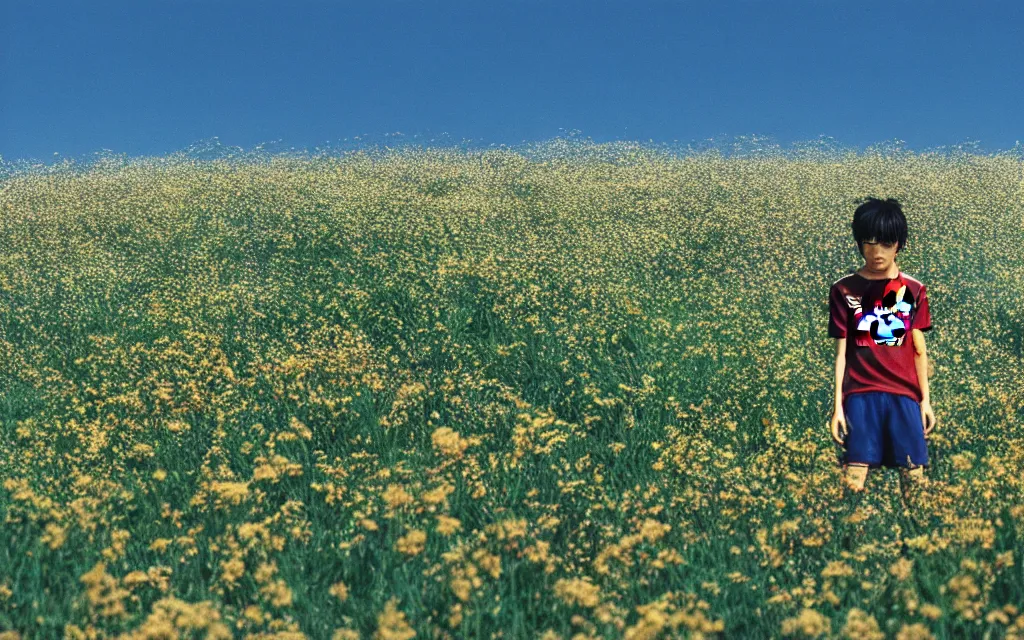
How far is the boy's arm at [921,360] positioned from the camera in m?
5.48

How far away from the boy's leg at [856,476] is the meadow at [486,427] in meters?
0.06

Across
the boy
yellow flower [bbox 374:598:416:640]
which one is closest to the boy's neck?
the boy

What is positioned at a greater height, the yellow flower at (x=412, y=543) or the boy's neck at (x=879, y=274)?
the boy's neck at (x=879, y=274)

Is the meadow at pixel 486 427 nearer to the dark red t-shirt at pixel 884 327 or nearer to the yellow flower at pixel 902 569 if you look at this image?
the yellow flower at pixel 902 569

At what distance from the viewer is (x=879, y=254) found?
536 centimetres

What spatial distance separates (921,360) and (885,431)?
49cm

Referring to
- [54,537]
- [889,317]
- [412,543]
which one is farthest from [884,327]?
[54,537]

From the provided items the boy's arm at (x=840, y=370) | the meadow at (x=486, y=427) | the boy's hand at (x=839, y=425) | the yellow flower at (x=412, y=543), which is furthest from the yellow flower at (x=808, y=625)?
the yellow flower at (x=412, y=543)

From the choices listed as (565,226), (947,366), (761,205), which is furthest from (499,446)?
(761,205)

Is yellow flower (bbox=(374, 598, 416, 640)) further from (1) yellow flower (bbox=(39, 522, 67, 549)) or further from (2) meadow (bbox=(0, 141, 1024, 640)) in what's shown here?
(1) yellow flower (bbox=(39, 522, 67, 549))

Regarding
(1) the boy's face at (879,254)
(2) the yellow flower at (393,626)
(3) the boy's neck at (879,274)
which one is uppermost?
(1) the boy's face at (879,254)

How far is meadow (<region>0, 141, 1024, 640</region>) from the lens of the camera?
15.1ft

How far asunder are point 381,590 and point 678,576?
1.64 m

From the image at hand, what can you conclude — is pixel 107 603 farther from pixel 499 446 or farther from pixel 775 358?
pixel 775 358
